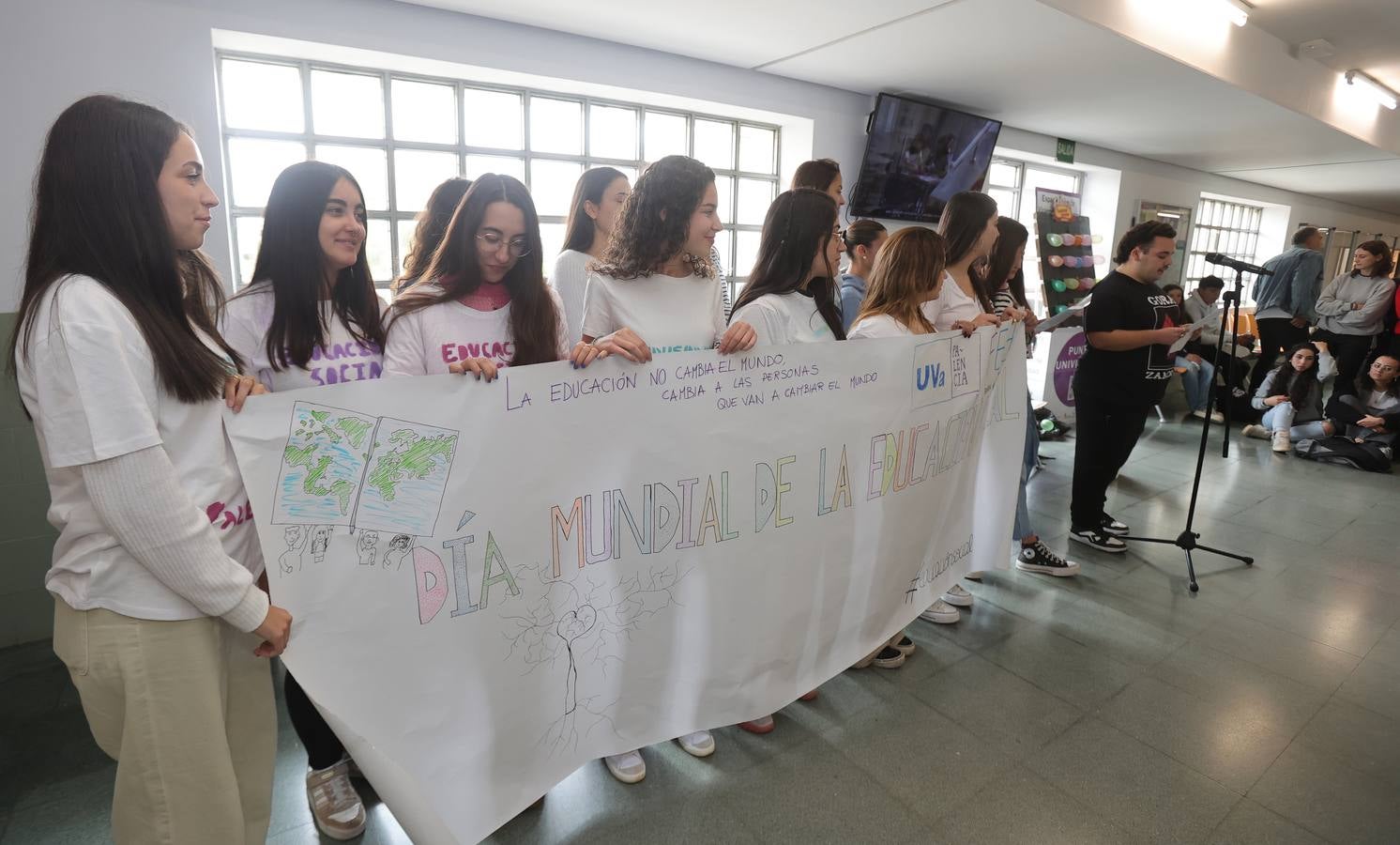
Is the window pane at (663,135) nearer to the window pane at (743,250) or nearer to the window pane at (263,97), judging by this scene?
the window pane at (743,250)

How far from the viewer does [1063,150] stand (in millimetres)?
6414

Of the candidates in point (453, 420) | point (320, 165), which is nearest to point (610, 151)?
point (320, 165)

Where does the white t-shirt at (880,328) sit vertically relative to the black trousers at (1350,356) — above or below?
above

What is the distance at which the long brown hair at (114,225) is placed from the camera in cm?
99

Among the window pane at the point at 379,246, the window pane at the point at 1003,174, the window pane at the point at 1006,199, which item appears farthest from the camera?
the window pane at the point at 1006,199

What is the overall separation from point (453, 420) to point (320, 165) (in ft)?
→ 2.22

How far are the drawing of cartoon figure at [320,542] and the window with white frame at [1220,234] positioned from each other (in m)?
10.3

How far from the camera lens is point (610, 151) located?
14.1 ft

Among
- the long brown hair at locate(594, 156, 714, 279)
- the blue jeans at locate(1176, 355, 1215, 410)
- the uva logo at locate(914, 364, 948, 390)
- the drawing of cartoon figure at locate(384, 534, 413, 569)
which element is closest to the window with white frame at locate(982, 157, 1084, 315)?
the blue jeans at locate(1176, 355, 1215, 410)

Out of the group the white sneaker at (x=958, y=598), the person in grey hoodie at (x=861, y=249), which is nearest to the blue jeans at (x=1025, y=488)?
the white sneaker at (x=958, y=598)

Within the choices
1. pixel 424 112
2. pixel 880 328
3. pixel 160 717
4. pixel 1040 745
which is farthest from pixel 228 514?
pixel 424 112

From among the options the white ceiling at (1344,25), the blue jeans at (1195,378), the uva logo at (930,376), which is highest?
the white ceiling at (1344,25)

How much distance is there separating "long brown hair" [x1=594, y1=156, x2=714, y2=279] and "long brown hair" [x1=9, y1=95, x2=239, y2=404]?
0.94 m

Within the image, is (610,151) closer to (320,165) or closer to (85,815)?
(320,165)
